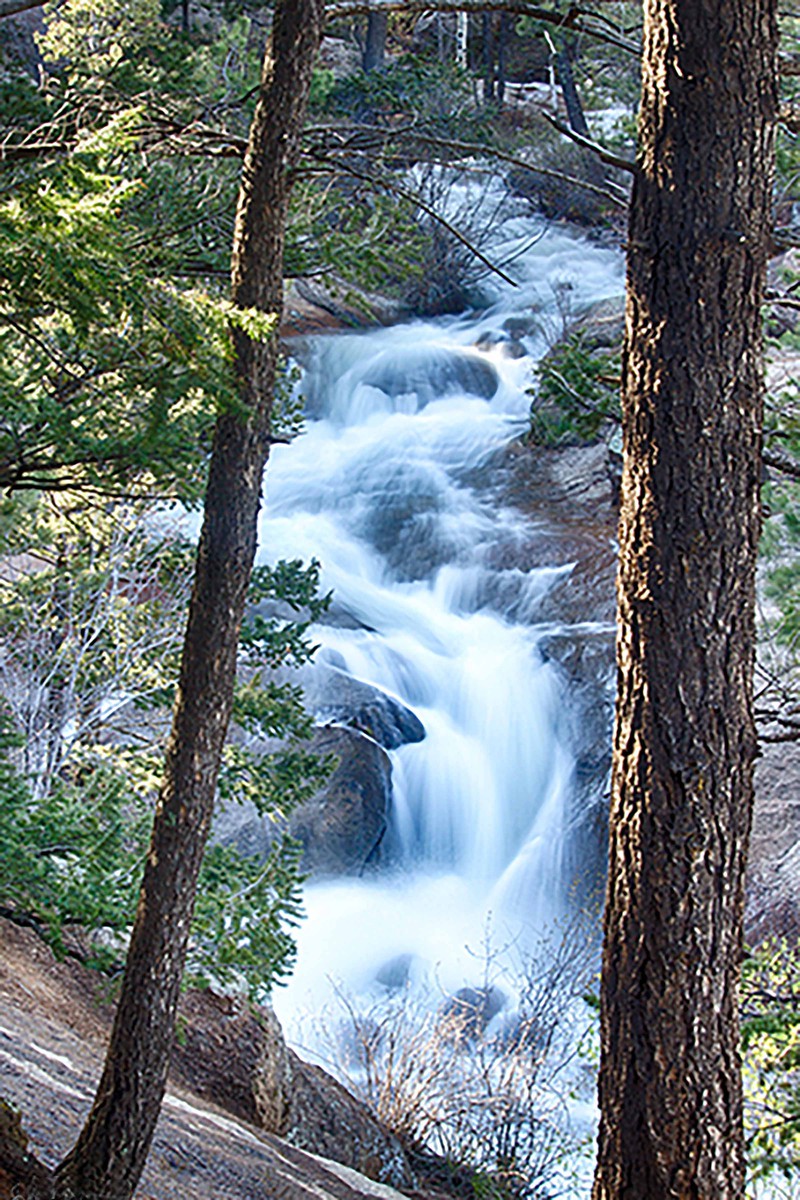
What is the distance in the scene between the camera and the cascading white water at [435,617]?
1134cm

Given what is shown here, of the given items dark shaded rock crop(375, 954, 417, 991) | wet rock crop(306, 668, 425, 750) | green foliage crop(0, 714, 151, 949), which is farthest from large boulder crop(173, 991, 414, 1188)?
wet rock crop(306, 668, 425, 750)

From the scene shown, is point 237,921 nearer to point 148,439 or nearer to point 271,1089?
point 271,1089

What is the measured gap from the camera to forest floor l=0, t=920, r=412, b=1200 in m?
5.22

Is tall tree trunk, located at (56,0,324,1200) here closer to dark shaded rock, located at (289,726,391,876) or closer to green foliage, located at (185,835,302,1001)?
green foliage, located at (185,835,302,1001)

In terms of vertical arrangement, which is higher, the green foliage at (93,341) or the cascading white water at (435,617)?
the cascading white water at (435,617)

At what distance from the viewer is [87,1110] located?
5.53 m

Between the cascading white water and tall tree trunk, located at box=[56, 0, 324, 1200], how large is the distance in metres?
5.29

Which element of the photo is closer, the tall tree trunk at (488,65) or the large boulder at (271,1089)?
the large boulder at (271,1089)

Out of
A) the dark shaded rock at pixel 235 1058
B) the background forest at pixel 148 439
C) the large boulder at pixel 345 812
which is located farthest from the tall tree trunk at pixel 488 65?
the dark shaded rock at pixel 235 1058

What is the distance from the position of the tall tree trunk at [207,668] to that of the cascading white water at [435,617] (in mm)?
5293

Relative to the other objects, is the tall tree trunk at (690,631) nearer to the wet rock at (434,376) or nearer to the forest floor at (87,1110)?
the forest floor at (87,1110)

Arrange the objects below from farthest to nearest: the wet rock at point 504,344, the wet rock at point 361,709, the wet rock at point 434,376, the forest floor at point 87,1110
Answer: the wet rock at point 504,344 < the wet rock at point 434,376 < the wet rock at point 361,709 < the forest floor at point 87,1110

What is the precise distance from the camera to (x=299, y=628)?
8.67 m

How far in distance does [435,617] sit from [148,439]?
34.7 ft
